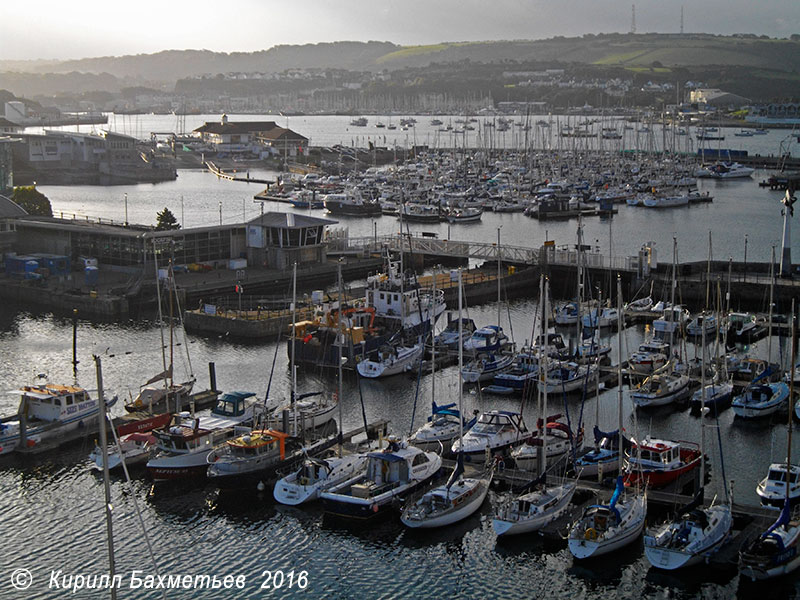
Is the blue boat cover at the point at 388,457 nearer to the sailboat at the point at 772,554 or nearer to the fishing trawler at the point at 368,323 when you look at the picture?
the sailboat at the point at 772,554

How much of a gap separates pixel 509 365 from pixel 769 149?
234 feet

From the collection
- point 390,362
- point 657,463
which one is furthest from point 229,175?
point 657,463

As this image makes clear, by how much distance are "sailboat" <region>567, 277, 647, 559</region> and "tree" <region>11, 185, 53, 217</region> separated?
94.3ft

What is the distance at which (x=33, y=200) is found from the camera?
36.7 meters

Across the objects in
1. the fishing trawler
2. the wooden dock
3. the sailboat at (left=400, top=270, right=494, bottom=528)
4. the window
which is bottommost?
the sailboat at (left=400, top=270, right=494, bottom=528)

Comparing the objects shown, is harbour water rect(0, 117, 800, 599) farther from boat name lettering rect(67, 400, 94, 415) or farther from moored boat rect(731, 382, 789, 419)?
boat name lettering rect(67, 400, 94, 415)

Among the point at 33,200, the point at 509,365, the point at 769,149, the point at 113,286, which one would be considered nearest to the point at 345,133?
the point at 769,149

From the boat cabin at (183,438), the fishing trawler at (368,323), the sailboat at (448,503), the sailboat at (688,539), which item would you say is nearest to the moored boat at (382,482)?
the sailboat at (448,503)

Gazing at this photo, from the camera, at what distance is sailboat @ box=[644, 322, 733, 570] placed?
37.1 ft

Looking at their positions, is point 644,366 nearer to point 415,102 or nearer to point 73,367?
point 73,367

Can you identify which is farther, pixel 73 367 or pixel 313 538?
pixel 73 367

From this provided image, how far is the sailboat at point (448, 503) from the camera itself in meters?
12.5

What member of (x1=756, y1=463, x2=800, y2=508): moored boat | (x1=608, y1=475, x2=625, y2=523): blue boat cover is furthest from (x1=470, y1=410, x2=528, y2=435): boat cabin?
(x1=756, y1=463, x2=800, y2=508): moored boat

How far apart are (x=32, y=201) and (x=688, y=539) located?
3056 centimetres
